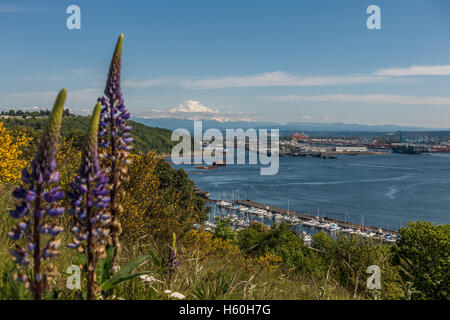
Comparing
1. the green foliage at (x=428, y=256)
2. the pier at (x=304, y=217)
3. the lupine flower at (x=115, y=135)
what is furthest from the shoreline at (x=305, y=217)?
the lupine flower at (x=115, y=135)

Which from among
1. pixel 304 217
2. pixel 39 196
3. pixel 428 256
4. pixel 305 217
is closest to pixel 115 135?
pixel 39 196

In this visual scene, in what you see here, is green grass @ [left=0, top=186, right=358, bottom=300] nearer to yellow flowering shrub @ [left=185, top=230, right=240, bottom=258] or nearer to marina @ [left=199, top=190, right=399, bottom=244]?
yellow flowering shrub @ [left=185, top=230, right=240, bottom=258]

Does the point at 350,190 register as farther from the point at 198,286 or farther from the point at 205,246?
the point at 198,286

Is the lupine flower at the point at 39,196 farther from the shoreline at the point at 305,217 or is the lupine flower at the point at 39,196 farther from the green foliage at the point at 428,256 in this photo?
the shoreline at the point at 305,217

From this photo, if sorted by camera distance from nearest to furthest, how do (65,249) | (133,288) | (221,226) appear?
(133,288) < (65,249) < (221,226)
